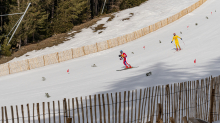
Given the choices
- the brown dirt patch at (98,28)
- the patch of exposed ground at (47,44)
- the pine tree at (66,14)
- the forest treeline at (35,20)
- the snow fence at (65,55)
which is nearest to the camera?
the snow fence at (65,55)

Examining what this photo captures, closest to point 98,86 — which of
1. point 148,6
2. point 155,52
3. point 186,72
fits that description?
point 186,72

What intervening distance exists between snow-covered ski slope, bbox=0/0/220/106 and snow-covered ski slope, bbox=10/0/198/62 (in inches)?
241

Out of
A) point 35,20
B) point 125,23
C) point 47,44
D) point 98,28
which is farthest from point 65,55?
point 35,20

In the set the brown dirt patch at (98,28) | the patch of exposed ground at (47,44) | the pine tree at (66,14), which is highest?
the pine tree at (66,14)

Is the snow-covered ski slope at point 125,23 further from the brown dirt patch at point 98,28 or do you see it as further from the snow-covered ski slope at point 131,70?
the snow-covered ski slope at point 131,70

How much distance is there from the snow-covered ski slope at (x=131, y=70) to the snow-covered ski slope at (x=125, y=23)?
6130 millimetres

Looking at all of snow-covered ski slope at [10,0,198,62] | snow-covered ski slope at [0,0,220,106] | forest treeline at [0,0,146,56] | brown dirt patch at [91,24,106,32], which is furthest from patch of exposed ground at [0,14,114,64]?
snow-covered ski slope at [0,0,220,106]

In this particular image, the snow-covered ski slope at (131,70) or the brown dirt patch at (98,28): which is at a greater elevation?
the brown dirt patch at (98,28)

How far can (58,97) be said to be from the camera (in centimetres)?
1380

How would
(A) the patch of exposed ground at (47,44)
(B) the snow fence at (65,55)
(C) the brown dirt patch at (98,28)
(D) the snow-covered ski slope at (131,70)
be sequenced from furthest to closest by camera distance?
(C) the brown dirt patch at (98,28) → (A) the patch of exposed ground at (47,44) → (B) the snow fence at (65,55) → (D) the snow-covered ski slope at (131,70)

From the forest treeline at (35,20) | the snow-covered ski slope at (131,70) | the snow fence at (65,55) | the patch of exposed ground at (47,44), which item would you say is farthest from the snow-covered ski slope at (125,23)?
the snow-covered ski slope at (131,70)

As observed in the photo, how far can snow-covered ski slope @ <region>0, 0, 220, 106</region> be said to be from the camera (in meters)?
14.5

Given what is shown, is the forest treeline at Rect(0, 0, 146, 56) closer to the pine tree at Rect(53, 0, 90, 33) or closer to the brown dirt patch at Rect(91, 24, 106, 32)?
the pine tree at Rect(53, 0, 90, 33)

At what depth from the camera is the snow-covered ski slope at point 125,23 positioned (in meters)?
34.1
